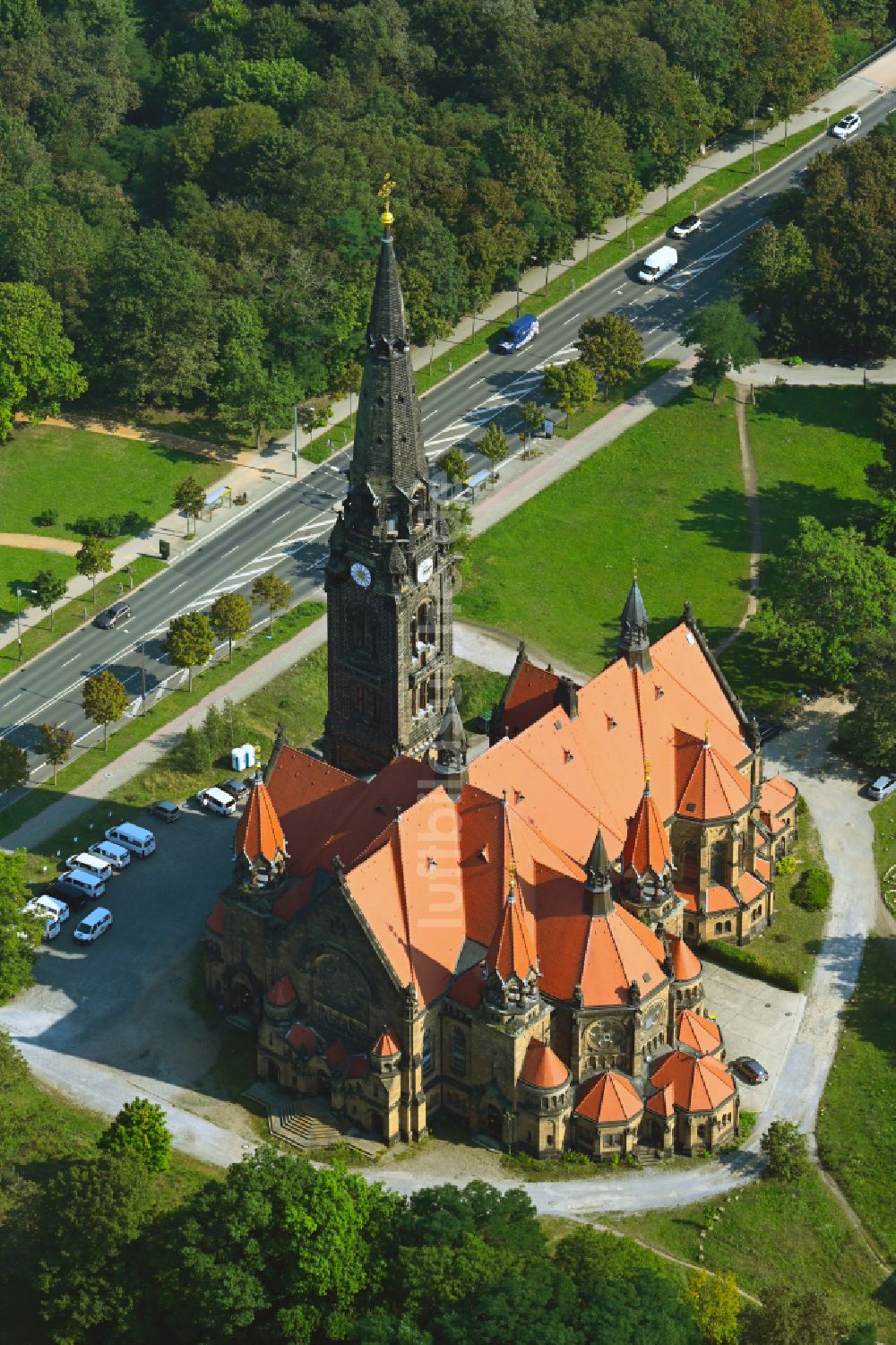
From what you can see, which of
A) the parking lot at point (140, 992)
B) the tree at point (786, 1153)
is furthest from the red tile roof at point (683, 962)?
the parking lot at point (140, 992)

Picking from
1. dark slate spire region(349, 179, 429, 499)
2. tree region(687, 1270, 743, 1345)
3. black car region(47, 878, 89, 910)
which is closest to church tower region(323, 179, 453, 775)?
dark slate spire region(349, 179, 429, 499)

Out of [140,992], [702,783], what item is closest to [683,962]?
[702,783]

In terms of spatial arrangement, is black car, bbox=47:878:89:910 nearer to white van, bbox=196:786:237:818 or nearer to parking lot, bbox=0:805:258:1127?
parking lot, bbox=0:805:258:1127

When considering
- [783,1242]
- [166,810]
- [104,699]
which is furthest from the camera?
[104,699]

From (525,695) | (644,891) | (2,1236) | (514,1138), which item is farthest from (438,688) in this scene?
(2,1236)

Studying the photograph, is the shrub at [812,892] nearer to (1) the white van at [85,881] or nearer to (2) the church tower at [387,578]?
(2) the church tower at [387,578]

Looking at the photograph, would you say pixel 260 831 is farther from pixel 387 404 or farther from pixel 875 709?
pixel 875 709
